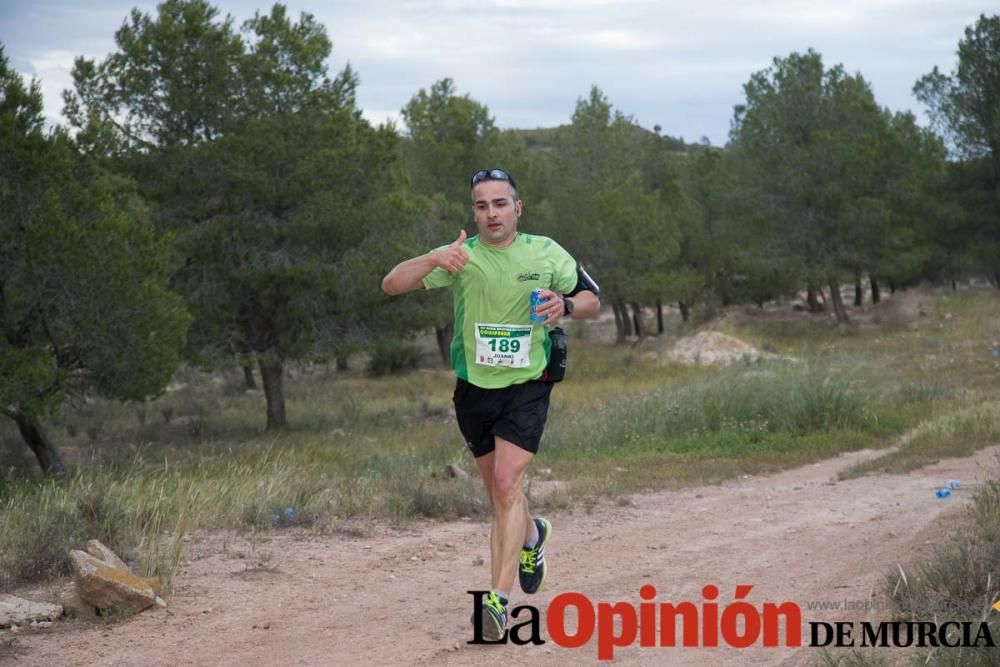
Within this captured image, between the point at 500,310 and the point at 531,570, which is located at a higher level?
the point at 500,310

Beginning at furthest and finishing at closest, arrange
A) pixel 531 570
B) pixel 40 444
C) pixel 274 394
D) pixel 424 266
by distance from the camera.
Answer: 1. pixel 274 394
2. pixel 40 444
3. pixel 531 570
4. pixel 424 266

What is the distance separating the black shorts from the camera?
573 centimetres

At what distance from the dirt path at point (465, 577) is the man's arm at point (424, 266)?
1.73 meters

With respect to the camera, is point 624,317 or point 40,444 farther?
point 624,317

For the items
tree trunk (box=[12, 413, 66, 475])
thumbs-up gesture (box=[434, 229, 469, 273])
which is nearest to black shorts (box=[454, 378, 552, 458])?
thumbs-up gesture (box=[434, 229, 469, 273])

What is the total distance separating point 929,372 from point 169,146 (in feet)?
55.0

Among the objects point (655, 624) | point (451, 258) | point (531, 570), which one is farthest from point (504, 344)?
point (655, 624)

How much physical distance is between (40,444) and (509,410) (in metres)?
15.2

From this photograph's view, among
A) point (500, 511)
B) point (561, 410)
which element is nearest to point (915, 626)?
point (500, 511)

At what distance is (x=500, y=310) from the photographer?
18.5ft

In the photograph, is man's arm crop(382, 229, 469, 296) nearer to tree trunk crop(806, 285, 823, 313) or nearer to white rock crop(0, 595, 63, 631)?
white rock crop(0, 595, 63, 631)

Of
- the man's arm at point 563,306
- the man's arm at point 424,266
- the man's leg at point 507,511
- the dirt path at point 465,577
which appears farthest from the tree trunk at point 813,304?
the man's arm at point 424,266

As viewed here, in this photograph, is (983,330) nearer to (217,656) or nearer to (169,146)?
(169,146)

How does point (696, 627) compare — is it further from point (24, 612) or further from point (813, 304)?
point (813, 304)
